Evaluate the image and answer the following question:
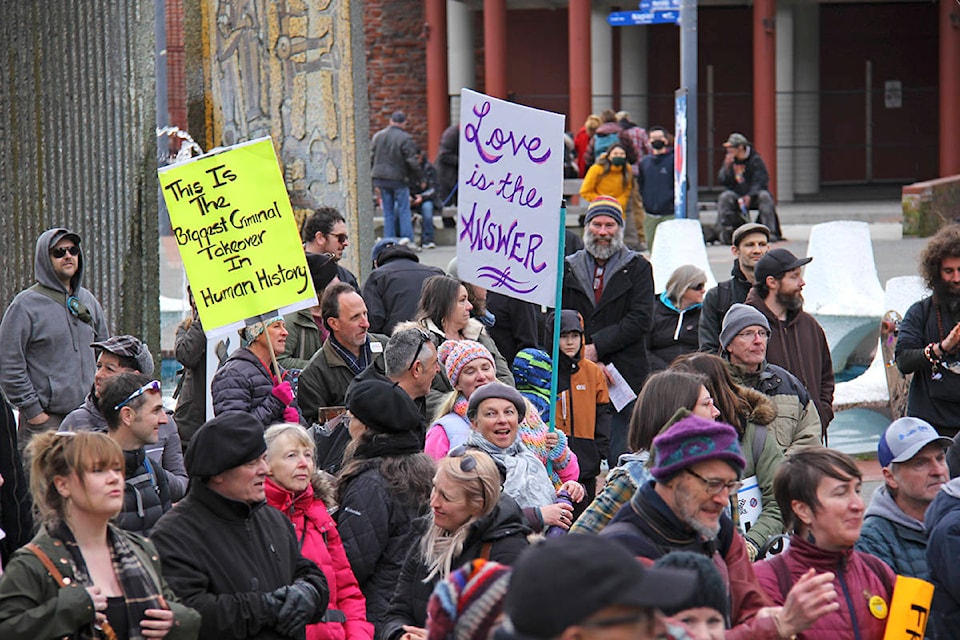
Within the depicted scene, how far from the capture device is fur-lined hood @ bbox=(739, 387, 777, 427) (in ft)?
19.1

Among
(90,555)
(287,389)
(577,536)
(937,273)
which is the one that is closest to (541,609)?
(577,536)

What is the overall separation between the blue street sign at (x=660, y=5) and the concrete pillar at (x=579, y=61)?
22.6 feet

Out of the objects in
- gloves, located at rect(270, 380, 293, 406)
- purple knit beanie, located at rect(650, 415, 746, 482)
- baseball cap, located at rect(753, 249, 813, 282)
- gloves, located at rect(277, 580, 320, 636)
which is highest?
baseball cap, located at rect(753, 249, 813, 282)

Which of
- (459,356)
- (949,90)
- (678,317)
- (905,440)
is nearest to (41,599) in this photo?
(459,356)

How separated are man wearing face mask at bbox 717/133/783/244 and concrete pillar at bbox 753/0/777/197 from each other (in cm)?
466

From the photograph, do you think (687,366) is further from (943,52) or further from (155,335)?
(943,52)

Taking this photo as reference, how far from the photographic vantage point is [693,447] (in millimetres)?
3871

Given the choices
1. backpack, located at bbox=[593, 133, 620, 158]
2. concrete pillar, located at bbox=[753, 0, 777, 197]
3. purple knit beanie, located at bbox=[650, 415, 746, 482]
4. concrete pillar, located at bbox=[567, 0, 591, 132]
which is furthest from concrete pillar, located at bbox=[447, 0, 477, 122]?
purple knit beanie, located at bbox=[650, 415, 746, 482]

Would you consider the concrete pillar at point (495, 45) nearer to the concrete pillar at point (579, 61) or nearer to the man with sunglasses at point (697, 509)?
the concrete pillar at point (579, 61)

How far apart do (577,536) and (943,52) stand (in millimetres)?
23048

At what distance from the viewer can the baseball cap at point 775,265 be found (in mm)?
7371

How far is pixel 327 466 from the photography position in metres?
5.95

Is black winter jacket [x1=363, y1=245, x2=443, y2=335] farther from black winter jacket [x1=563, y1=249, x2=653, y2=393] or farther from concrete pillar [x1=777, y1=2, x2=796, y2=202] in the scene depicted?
concrete pillar [x1=777, y1=2, x2=796, y2=202]

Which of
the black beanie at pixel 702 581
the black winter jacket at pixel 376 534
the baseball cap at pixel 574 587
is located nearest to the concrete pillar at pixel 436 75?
the black winter jacket at pixel 376 534
